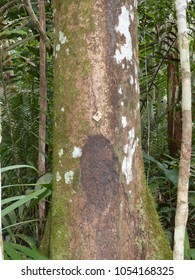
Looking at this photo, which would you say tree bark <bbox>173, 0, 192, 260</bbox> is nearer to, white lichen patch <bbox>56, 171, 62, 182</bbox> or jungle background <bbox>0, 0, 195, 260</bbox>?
white lichen patch <bbox>56, 171, 62, 182</bbox>

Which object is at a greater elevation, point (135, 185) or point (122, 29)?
point (122, 29)

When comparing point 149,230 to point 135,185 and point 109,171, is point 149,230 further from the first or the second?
point 109,171

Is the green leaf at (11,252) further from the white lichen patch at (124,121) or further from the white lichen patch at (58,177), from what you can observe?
the white lichen patch at (124,121)

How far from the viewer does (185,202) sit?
1325 millimetres

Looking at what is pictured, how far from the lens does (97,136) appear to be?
140cm

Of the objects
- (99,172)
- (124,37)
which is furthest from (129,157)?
(124,37)

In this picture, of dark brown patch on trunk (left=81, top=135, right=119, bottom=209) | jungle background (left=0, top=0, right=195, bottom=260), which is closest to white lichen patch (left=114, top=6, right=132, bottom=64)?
dark brown patch on trunk (left=81, top=135, right=119, bottom=209)

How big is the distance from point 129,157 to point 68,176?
0.72 feet

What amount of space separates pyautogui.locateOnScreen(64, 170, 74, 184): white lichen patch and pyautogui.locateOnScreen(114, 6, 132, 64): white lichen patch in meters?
0.41

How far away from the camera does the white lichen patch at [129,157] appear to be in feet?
4.67

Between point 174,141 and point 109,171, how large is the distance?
1189 mm

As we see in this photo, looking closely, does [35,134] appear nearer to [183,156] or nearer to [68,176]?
[68,176]

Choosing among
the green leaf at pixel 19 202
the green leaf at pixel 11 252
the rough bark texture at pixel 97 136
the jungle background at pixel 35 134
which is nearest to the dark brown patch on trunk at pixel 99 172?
the rough bark texture at pixel 97 136
